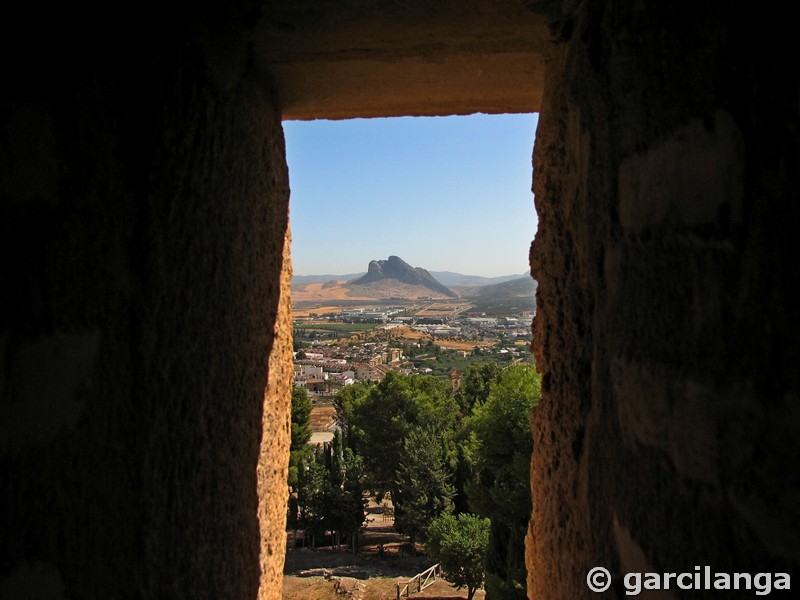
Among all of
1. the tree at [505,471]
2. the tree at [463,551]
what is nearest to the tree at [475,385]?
the tree at [463,551]

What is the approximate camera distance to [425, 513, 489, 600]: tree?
12531mm

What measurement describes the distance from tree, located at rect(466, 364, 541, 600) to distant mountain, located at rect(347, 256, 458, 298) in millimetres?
95581

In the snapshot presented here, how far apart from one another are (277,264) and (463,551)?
12.6m

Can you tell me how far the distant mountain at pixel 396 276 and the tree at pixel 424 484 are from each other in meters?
89.7

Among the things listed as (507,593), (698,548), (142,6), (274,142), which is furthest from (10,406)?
(507,593)

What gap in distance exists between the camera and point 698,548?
2.14ft

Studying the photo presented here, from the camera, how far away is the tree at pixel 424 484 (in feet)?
53.4

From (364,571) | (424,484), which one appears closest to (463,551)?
(424,484)

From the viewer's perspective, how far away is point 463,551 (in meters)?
12.6

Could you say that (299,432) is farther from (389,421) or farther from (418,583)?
(418,583)

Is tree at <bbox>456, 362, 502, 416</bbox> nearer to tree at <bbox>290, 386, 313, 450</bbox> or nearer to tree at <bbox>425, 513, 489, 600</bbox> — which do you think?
tree at <bbox>290, 386, 313, 450</bbox>

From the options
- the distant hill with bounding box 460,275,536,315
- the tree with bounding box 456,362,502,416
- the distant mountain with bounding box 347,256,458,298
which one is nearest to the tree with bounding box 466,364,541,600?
the tree with bounding box 456,362,502,416

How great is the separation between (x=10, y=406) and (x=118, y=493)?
21 centimetres

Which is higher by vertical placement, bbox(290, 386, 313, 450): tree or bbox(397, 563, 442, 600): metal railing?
bbox(290, 386, 313, 450): tree
